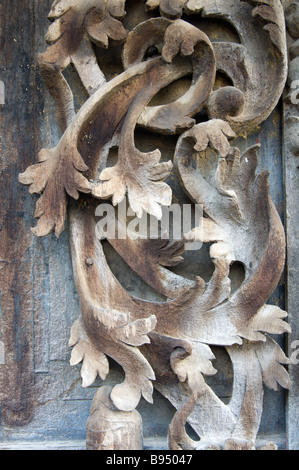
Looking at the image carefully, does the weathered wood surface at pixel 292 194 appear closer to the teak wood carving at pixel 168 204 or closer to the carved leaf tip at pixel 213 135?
the teak wood carving at pixel 168 204

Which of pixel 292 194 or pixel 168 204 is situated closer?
pixel 168 204

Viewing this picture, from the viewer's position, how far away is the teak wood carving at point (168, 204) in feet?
3.81

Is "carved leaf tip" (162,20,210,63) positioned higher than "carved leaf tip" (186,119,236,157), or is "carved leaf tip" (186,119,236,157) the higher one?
"carved leaf tip" (162,20,210,63)

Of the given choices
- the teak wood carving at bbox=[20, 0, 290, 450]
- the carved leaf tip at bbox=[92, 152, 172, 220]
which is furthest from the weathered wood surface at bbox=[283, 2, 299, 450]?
the carved leaf tip at bbox=[92, 152, 172, 220]

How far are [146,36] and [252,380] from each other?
2.73 ft

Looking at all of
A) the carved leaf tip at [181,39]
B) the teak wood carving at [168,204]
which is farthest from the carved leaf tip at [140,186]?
the carved leaf tip at [181,39]

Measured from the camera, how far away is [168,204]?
118 centimetres

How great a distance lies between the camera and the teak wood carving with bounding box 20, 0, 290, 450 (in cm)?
A: 116

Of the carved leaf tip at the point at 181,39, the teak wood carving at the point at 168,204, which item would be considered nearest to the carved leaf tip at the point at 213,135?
the teak wood carving at the point at 168,204

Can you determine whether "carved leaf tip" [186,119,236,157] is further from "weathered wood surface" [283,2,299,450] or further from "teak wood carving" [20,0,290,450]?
"weathered wood surface" [283,2,299,450]

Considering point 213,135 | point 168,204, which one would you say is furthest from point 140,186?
point 213,135

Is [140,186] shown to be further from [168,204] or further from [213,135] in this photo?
[213,135]

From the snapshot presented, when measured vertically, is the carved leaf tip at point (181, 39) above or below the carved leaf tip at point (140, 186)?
above

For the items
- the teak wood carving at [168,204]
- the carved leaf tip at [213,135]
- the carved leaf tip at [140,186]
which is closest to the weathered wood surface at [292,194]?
the teak wood carving at [168,204]
